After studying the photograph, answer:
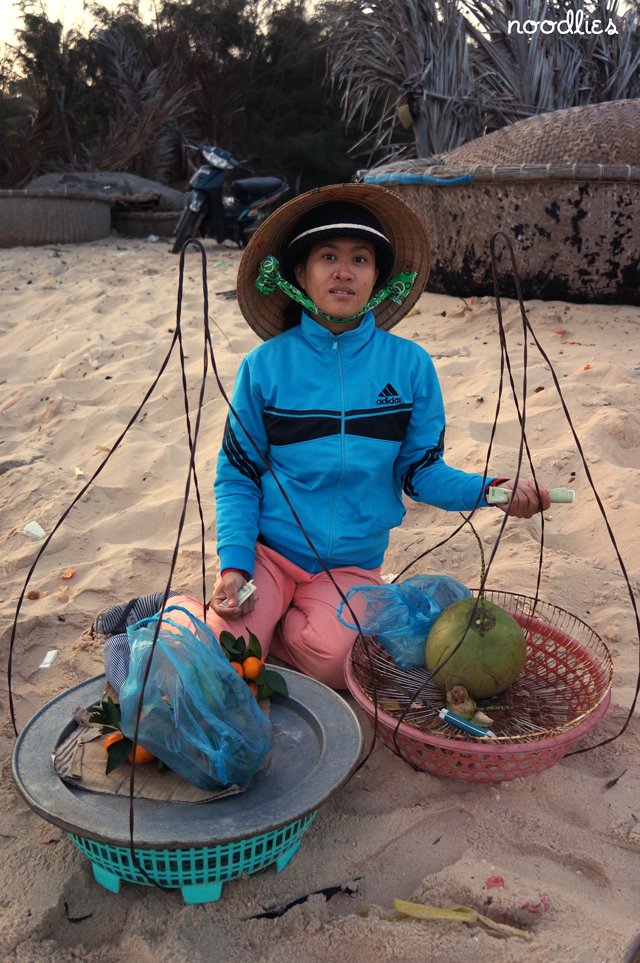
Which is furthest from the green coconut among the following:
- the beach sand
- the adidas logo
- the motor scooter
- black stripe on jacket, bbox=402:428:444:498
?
the motor scooter

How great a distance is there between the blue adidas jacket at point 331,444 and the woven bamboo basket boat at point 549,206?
2.52 meters

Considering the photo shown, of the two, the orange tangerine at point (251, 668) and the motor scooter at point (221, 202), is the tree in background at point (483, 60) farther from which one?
the orange tangerine at point (251, 668)

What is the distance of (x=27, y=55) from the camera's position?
9578 millimetres

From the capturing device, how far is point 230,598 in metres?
1.96

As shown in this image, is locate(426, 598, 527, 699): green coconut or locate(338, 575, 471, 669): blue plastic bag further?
locate(338, 575, 471, 669): blue plastic bag

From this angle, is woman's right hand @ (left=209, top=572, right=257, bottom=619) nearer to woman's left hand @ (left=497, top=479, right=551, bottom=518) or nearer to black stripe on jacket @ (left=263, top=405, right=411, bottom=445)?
black stripe on jacket @ (left=263, top=405, right=411, bottom=445)

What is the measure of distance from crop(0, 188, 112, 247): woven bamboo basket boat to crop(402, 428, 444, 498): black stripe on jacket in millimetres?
6109

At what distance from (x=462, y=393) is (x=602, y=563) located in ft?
4.16

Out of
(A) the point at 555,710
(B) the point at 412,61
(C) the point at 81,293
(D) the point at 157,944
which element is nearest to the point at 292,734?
(D) the point at 157,944

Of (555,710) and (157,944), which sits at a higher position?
(555,710)

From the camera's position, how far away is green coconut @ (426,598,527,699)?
169 centimetres

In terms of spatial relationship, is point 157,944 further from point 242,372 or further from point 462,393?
point 462,393

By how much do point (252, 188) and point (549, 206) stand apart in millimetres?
4136

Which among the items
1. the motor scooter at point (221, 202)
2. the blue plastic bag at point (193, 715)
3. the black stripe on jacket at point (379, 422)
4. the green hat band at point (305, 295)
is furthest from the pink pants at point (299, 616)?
the motor scooter at point (221, 202)
